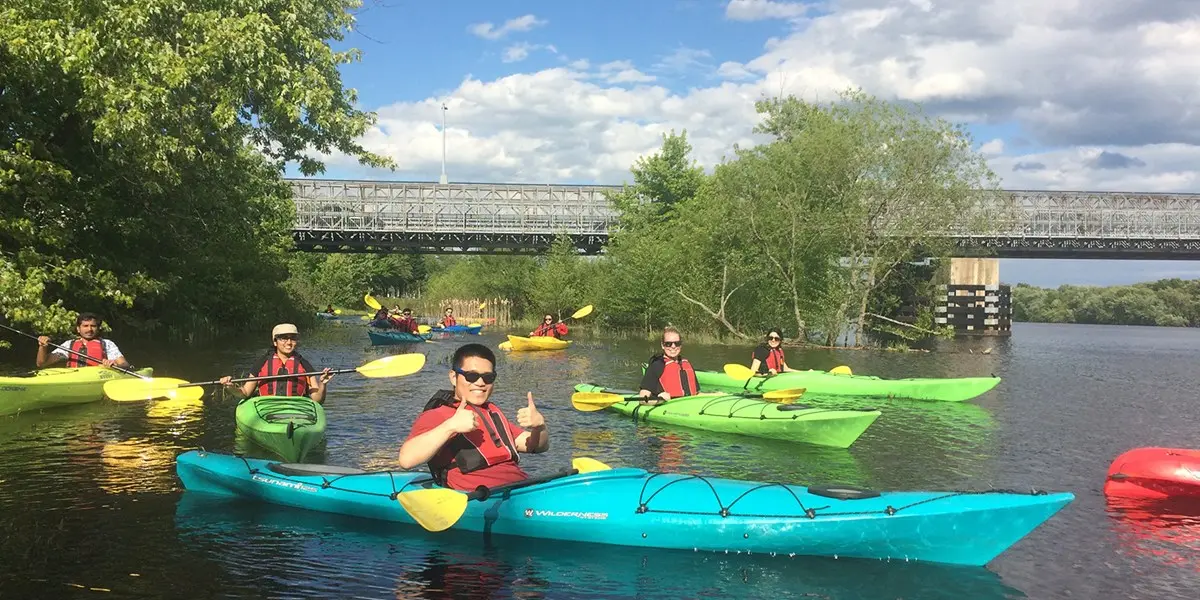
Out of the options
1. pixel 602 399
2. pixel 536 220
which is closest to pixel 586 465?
pixel 602 399

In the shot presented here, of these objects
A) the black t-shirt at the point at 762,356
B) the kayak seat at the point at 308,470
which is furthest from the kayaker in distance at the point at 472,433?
the black t-shirt at the point at 762,356

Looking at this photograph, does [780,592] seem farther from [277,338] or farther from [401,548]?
[277,338]

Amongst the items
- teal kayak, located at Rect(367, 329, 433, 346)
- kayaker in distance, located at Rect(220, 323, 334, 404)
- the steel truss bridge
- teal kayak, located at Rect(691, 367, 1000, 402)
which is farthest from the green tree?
the steel truss bridge

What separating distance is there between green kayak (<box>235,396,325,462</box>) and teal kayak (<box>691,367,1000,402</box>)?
7244 millimetres

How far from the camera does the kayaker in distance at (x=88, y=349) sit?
11.6 m

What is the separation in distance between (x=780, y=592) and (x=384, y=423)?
711cm

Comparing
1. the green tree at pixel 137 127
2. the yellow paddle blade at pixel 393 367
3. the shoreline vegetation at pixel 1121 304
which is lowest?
the shoreline vegetation at pixel 1121 304

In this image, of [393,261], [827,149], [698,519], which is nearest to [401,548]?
[698,519]

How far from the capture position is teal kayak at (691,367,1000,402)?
551 inches

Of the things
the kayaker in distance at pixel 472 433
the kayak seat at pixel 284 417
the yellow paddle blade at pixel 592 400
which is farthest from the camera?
the yellow paddle blade at pixel 592 400

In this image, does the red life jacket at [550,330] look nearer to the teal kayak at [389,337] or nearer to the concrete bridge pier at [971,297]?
the teal kayak at [389,337]

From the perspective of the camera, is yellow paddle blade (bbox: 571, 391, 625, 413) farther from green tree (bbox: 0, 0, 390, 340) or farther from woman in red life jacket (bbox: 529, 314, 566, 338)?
woman in red life jacket (bbox: 529, 314, 566, 338)

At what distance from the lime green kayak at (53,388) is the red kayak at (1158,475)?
1163 cm

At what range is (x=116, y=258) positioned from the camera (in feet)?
47.9
